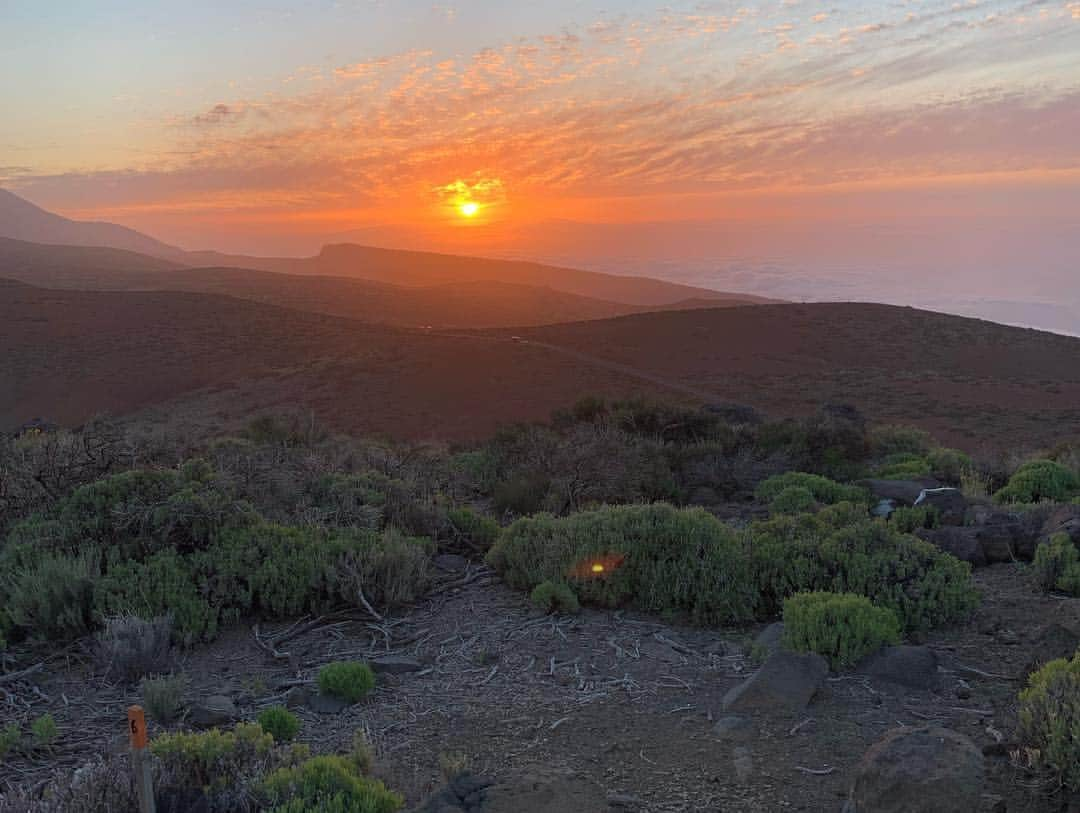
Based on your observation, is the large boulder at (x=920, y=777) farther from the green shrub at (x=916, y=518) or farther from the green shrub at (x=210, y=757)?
the green shrub at (x=916, y=518)

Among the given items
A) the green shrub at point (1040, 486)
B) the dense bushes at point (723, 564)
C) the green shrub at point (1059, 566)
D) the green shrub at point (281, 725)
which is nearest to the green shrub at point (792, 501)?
the dense bushes at point (723, 564)

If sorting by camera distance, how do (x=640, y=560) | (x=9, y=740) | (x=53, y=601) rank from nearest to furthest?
(x=9, y=740)
(x=53, y=601)
(x=640, y=560)

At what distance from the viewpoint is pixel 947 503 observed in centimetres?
807

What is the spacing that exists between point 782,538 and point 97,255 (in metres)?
125

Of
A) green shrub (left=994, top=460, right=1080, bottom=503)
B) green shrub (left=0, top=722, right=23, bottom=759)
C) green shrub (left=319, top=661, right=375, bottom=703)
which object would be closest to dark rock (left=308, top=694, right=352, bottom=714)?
green shrub (left=319, top=661, right=375, bottom=703)

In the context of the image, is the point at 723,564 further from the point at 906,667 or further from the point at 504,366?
the point at 504,366

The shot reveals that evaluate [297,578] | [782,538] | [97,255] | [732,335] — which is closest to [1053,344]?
[732,335]

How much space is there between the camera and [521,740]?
404cm

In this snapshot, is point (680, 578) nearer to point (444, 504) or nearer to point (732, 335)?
point (444, 504)

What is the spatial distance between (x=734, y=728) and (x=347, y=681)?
202 cm

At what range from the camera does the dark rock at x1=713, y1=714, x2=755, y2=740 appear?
3941 millimetres

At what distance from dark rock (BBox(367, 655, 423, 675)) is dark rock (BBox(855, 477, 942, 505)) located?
19.3 feet

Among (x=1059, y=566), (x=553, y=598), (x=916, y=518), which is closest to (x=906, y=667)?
(x=1059, y=566)

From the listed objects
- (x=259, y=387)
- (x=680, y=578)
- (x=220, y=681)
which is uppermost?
(x=680, y=578)
